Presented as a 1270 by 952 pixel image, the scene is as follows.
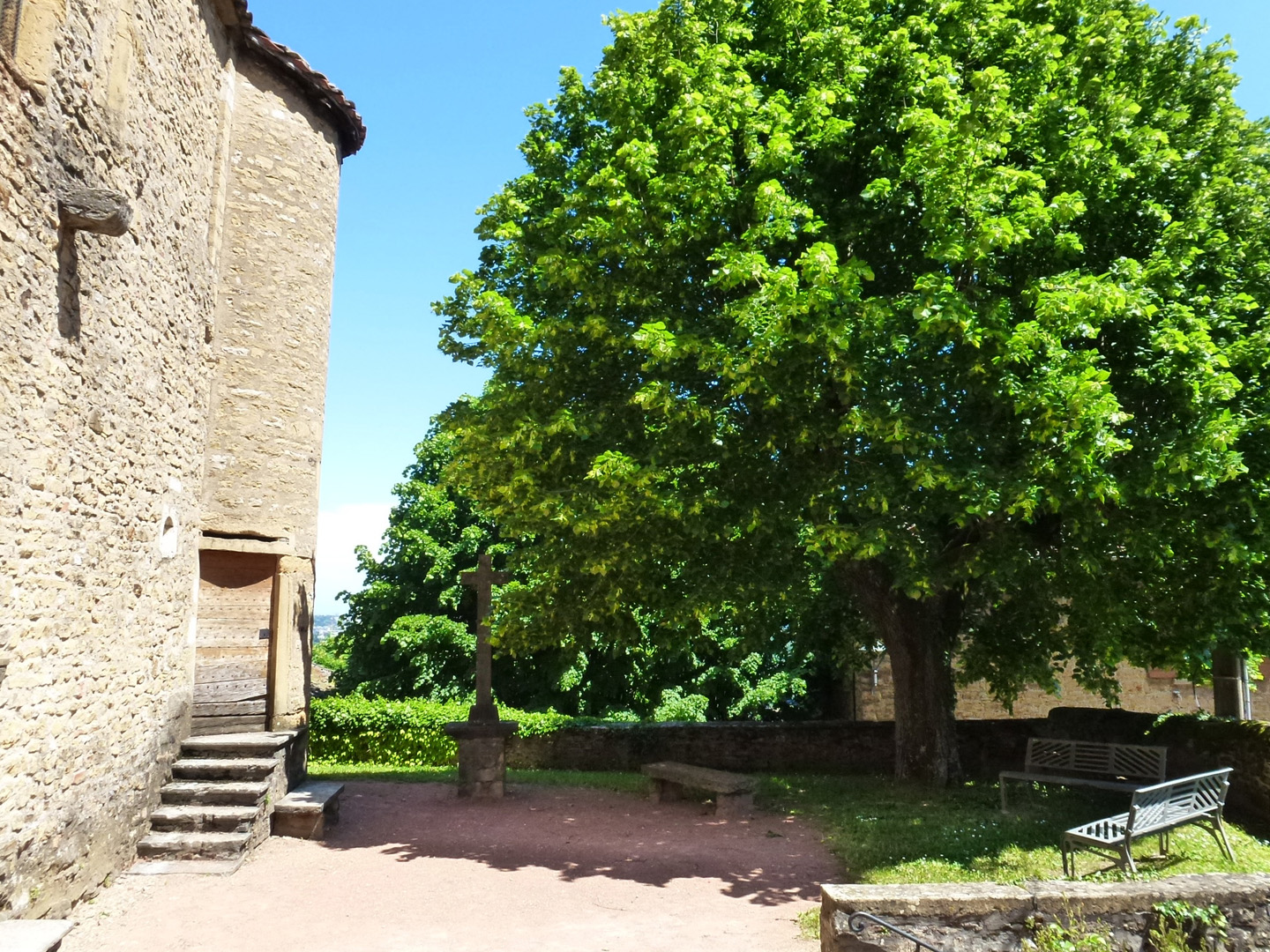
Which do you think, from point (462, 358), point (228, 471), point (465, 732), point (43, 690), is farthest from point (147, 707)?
point (462, 358)

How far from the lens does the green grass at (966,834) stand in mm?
7492

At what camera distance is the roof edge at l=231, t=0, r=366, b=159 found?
10.3 meters

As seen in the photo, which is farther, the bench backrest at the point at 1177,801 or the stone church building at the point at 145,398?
the bench backrest at the point at 1177,801

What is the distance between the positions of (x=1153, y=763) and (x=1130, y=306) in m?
4.97

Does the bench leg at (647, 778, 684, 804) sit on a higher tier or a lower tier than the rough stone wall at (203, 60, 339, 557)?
lower

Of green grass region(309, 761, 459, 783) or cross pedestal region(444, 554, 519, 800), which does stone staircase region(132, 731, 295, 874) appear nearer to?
cross pedestal region(444, 554, 519, 800)

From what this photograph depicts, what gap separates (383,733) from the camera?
48.1 ft

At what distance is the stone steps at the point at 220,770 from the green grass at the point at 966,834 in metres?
5.48

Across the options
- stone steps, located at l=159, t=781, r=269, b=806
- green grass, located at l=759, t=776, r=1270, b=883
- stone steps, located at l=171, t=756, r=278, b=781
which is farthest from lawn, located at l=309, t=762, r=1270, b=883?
stone steps, located at l=159, t=781, r=269, b=806

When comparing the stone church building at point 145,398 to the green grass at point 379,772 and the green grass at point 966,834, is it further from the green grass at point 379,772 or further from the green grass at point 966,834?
the green grass at point 966,834

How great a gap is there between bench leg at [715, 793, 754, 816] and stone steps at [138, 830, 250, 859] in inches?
190

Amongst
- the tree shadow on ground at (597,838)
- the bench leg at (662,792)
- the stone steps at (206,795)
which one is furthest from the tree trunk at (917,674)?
the stone steps at (206,795)

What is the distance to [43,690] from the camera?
19.6 ft

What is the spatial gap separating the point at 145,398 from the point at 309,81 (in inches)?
216
